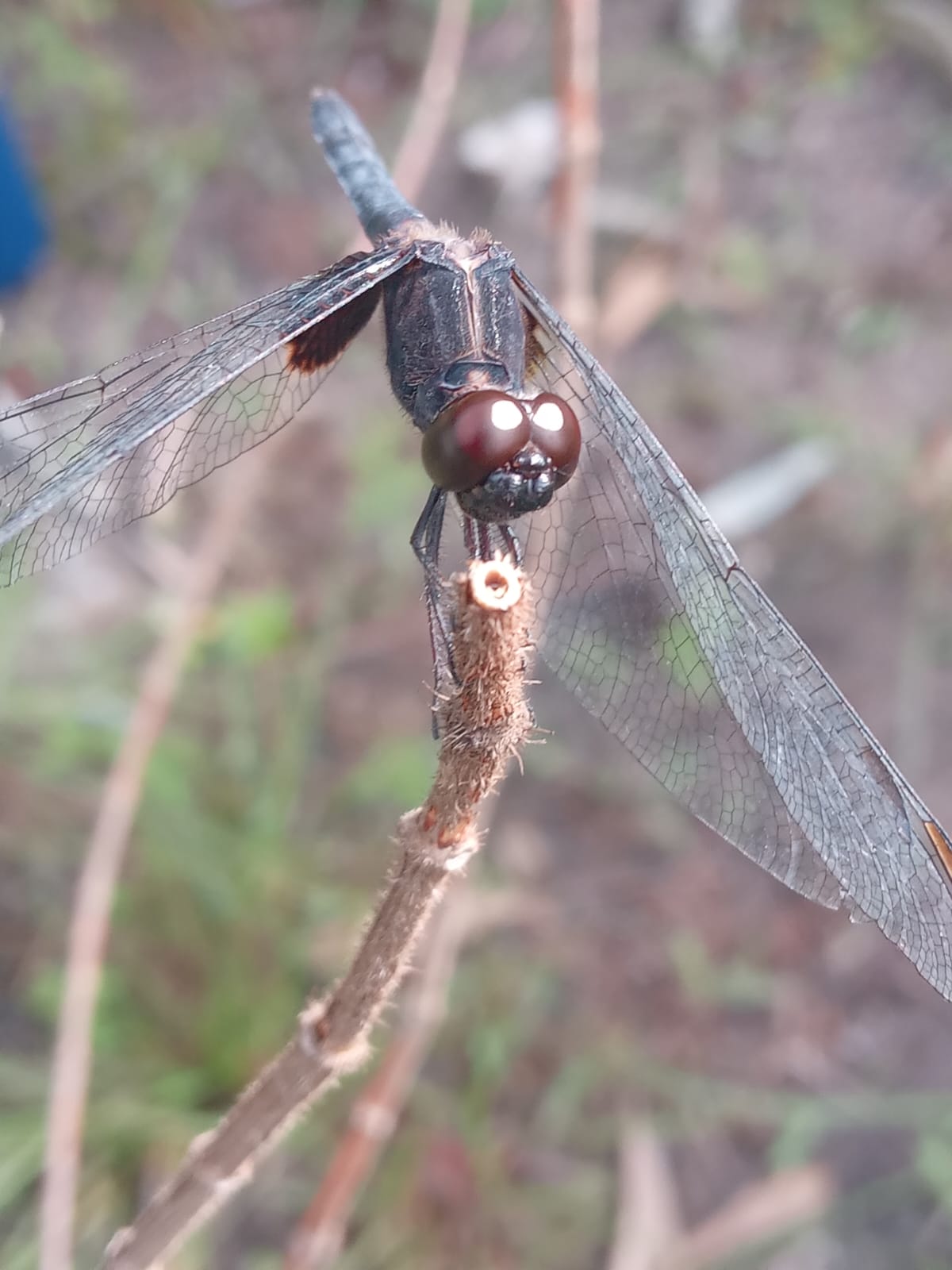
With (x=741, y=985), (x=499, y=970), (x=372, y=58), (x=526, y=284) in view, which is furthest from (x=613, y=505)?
(x=372, y=58)

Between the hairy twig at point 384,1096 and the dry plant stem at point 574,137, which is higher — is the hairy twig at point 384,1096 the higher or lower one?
the lower one

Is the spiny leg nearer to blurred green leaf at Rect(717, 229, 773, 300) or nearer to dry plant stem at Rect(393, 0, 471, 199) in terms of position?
dry plant stem at Rect(393, 0, 471, 199)

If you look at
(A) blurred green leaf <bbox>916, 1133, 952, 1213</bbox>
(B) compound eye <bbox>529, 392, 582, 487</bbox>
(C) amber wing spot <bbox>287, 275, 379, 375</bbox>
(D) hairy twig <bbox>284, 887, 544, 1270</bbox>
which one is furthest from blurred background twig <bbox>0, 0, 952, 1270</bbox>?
(B) compound eye <bbox>529, 392, 582, 487</bbox>

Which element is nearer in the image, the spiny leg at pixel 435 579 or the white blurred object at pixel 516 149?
the spiny leg at pixel 435 579

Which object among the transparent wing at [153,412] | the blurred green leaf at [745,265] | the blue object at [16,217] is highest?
the blue object at [16,217]

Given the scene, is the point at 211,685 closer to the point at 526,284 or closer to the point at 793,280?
the point at 526,284

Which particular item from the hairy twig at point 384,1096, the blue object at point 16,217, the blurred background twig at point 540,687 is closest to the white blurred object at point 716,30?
the blurred background twig at point 540,687

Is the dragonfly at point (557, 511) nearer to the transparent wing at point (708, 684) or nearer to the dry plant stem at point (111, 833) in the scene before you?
the transparent wing at point (708, 684)
